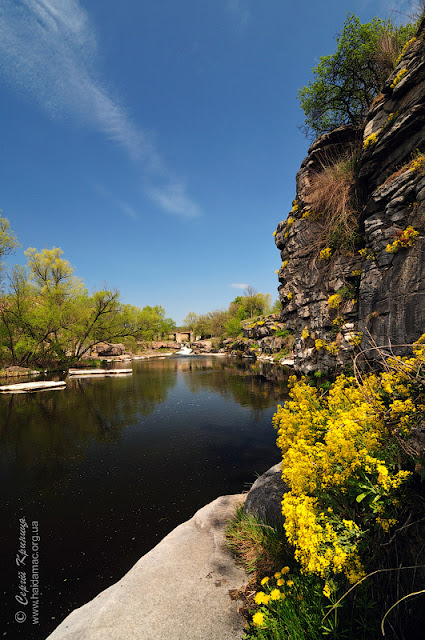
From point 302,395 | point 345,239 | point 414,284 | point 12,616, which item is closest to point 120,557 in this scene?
point 12,616

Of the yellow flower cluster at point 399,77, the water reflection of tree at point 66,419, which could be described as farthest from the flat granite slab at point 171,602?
the yellow flower cluster at point 399,77

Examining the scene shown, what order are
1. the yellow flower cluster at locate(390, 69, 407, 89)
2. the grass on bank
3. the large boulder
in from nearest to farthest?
the grass on bank
the large boulder
the yellow flower cluster at locate(390, 69, 407, 89)

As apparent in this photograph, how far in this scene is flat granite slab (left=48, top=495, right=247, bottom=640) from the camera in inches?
126

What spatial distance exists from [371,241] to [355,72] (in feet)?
35.5

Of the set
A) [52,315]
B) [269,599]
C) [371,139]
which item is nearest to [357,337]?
[371,139]

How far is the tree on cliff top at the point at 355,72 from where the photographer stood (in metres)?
12.2

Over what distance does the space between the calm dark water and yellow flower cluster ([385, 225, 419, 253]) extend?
29.9 feet

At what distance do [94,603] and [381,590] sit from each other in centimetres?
406

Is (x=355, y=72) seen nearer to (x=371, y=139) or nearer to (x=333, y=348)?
(x=371, y=139)

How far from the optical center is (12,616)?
179 inches

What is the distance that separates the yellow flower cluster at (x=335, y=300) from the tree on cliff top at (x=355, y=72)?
928cm

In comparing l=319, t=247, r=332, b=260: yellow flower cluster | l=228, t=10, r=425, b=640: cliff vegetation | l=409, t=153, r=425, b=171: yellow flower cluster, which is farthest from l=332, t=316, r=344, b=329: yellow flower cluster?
l=409, t=153, r=425, b=171: yellow flower cluster

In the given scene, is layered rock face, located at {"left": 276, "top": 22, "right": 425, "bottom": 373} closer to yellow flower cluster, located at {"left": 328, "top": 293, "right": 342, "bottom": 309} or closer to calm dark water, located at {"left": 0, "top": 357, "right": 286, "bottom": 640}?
yellow flower cluster, located at {"left": 328, "top": 293, "right": 342, "bottom": 309}

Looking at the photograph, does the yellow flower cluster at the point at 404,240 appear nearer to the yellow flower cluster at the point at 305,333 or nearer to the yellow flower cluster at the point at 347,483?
the yellow flower cluster at the point at 305,333
